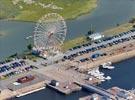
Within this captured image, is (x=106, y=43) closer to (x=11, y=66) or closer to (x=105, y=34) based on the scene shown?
(x=105, y=34)

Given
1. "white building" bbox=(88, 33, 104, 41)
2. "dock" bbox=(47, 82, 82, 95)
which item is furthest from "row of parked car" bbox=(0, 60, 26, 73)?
"white building" bbox=(88, 33, 104, 41)

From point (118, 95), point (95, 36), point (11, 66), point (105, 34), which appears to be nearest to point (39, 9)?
point (105, 34)

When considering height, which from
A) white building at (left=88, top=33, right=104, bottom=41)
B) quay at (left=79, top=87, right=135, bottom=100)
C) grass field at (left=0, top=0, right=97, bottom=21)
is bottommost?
quay at (left=79, top=87, right=135, bottom=100)

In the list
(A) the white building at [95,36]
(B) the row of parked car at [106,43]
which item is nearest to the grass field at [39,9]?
(A) the white building at [95,36]

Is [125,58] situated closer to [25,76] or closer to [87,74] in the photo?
[87,74]

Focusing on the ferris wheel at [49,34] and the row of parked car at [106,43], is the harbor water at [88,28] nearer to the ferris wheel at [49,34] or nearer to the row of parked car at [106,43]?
the ferris wheel at [49,34]

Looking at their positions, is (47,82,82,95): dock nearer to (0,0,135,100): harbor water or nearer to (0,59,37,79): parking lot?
(0,0,135,100): harbor water
